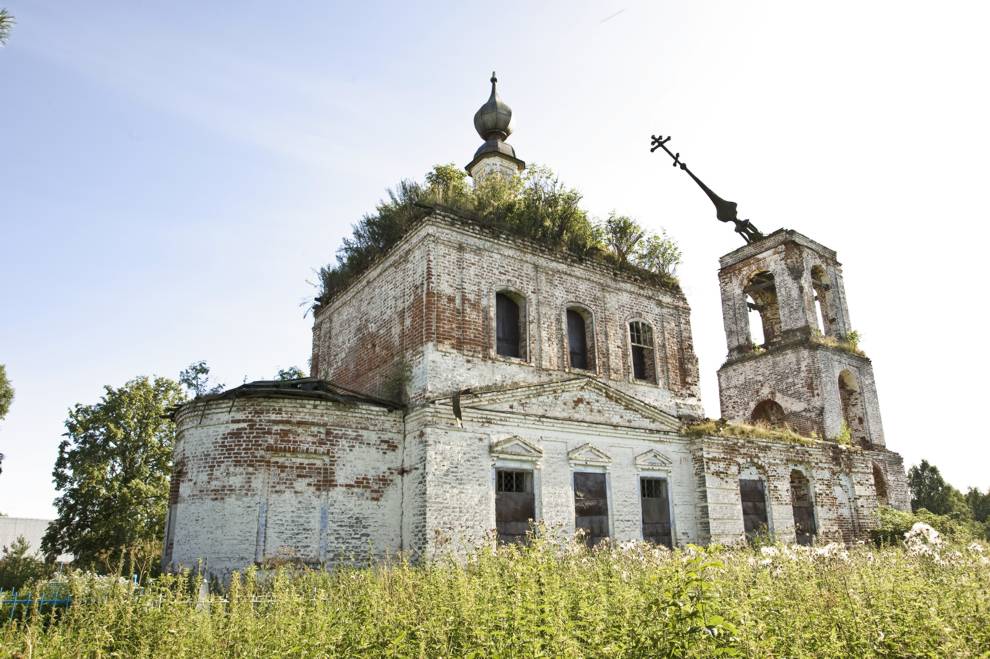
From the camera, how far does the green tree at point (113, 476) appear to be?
20250 mm

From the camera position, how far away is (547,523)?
12.0 metres

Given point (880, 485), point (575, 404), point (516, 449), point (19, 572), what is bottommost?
point (19, 572)

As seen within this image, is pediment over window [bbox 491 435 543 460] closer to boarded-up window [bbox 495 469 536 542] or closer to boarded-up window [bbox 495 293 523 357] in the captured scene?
boarded-up window [bbox 495 469 536 542]

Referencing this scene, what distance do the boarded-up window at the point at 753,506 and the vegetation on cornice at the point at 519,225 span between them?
Result: 5.13m

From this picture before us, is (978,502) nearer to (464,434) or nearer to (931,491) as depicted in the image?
(931,491)

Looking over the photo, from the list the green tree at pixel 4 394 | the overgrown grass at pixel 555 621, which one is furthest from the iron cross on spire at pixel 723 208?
the green tree at pixel 4 394

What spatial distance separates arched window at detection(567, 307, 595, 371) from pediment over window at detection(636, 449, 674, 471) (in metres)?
2.29

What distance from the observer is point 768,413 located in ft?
68.8

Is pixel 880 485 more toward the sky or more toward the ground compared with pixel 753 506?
more toward the sky

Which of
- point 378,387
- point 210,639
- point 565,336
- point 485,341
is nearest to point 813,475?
point 565,336

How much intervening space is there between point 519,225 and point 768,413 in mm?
11418

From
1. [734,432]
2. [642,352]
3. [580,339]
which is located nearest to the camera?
[734,432]

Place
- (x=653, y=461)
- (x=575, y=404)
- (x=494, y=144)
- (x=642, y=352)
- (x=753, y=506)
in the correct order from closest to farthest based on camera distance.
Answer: (x=575, y=404), (x=653, y=461), (x=753, y=506), (x=642, y=352), (x=494, y=144)

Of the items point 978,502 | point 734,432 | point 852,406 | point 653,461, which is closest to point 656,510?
point 653,461
